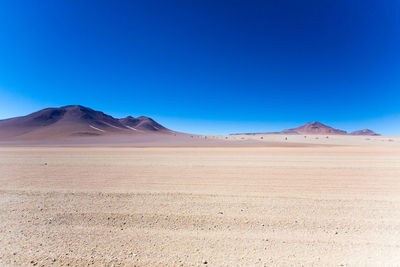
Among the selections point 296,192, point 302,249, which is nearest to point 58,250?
point 302,249

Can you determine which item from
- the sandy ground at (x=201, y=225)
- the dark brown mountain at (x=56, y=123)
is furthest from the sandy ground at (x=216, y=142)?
the dark brown mountain at (x=56, y=123)

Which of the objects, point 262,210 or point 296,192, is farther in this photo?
point 296,192

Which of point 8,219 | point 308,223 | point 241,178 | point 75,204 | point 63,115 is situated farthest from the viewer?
point 63,115

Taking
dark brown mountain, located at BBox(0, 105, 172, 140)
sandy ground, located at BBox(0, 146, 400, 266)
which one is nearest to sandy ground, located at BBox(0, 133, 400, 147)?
sandy ground, located at BBox(0, 146, 400, 266)

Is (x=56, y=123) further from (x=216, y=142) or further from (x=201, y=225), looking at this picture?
(x=201, y=225)

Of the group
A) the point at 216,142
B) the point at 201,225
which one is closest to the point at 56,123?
the point at 216,142

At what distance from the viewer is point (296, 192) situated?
6281 mm

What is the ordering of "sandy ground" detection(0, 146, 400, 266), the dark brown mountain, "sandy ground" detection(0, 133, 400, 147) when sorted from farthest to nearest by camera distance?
the dark brown mountain, "sandy ground" detection(0, 133, 400, 147), "sandy ground" detection(0, 146, 400, 266)

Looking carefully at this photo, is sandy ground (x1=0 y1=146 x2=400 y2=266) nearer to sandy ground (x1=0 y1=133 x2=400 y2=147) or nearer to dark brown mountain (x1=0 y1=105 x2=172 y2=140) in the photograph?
sandy ground (x1=0 y1=133 x2=400 y2=147)

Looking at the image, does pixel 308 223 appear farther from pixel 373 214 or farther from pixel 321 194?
pixel 321 194

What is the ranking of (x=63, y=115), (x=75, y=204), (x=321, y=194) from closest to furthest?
(x=75, y=204) < (x=321, y=194) < (x=63, y=115)

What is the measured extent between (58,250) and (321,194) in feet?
23.2

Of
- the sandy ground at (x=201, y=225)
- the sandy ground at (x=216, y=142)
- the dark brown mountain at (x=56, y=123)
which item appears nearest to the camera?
the sandy ground at (x=201, y=225)

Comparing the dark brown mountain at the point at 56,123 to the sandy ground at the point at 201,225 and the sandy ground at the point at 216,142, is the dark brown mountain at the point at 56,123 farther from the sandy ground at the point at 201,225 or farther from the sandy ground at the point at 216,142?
the sandy ground at the point at 201,225
